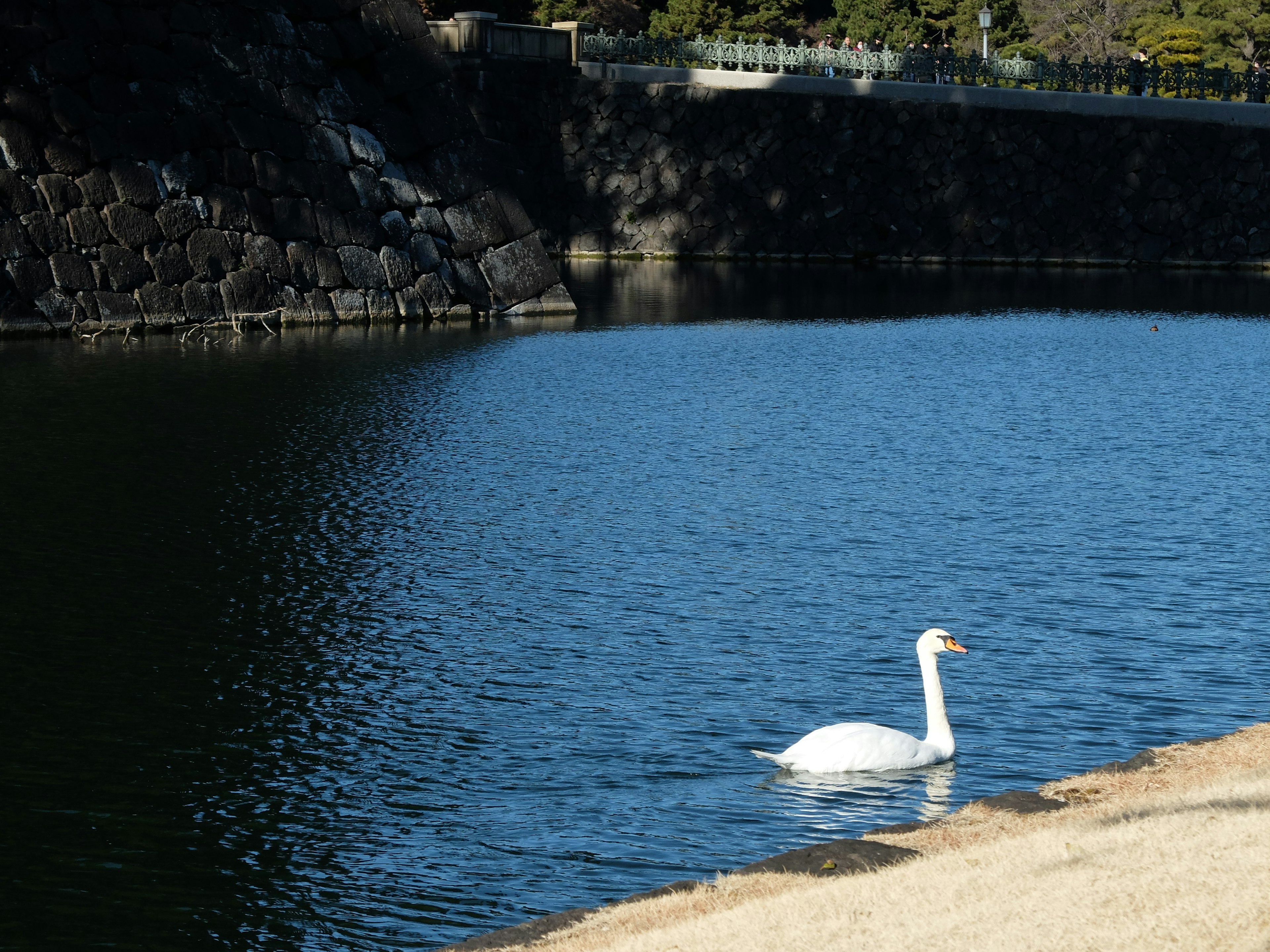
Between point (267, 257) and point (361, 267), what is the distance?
1993mm

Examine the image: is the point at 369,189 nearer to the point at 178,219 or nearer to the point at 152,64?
the point at 178,219

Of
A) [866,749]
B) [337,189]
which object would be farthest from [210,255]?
[866,749]

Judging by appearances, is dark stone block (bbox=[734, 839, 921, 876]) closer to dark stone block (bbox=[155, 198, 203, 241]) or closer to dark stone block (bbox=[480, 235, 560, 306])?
dark stone block (bbox=[155, 198, 203, 241])

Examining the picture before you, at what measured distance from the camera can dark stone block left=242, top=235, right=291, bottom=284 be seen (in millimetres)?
31328

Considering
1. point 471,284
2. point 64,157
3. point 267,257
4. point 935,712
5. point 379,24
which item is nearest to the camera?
point 935,712

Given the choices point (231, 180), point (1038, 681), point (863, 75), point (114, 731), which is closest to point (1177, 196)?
point (863, 75)

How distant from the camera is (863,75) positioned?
5250cm

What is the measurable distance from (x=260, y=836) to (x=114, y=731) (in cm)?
192

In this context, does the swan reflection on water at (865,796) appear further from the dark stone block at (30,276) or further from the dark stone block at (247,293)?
the dark stone block at (247,293)

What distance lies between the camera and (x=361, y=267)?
3275cm

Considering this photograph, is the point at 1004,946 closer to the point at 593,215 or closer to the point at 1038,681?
the point at 1038,681

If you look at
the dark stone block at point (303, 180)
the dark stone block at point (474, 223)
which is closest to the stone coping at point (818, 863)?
the dark stone block at point (303, 180)

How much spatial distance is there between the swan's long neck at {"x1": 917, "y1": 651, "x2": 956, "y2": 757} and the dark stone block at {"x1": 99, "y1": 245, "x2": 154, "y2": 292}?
899 inches

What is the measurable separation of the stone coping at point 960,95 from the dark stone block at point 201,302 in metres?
21.4
